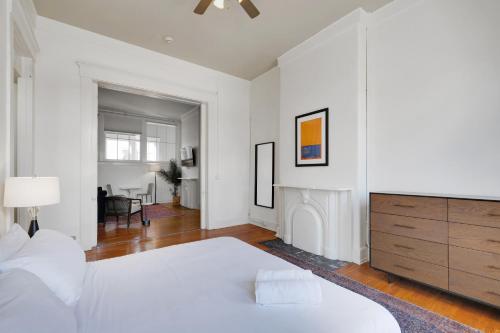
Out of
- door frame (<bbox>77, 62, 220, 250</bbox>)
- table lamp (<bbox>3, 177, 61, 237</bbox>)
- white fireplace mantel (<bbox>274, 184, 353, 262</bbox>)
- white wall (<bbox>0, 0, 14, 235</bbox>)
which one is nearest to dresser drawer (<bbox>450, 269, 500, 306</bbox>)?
white fireplace mantel (<bbox>274, 184, 353, 262</bbox>)

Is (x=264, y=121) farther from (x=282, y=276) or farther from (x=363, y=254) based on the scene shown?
(x=282, y=276)

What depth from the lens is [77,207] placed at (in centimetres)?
330

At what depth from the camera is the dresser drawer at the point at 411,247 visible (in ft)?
6.75

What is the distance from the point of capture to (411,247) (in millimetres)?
2246

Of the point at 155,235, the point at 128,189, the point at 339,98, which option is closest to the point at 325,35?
the point at 339,98

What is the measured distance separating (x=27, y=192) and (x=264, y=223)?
3.67 metres

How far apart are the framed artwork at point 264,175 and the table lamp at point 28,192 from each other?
3338mm

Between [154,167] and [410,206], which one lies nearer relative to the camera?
[410,206]

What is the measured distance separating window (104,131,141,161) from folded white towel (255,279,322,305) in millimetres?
7879

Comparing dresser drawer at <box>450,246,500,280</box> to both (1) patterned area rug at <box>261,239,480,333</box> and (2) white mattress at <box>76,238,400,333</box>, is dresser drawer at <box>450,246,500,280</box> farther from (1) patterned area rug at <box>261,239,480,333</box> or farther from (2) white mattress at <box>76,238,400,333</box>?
(2) white mattress at <box>76,238,400,333</box>

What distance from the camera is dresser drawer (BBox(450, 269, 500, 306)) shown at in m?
1.78

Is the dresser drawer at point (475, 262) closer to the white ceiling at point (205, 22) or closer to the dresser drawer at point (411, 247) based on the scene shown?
the dresser drawer at point (411, 247)

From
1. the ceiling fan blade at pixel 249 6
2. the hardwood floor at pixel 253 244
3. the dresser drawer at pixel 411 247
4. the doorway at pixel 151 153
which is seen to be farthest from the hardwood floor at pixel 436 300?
the doorway at pixel 151 153

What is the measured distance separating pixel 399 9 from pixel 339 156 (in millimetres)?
1873
